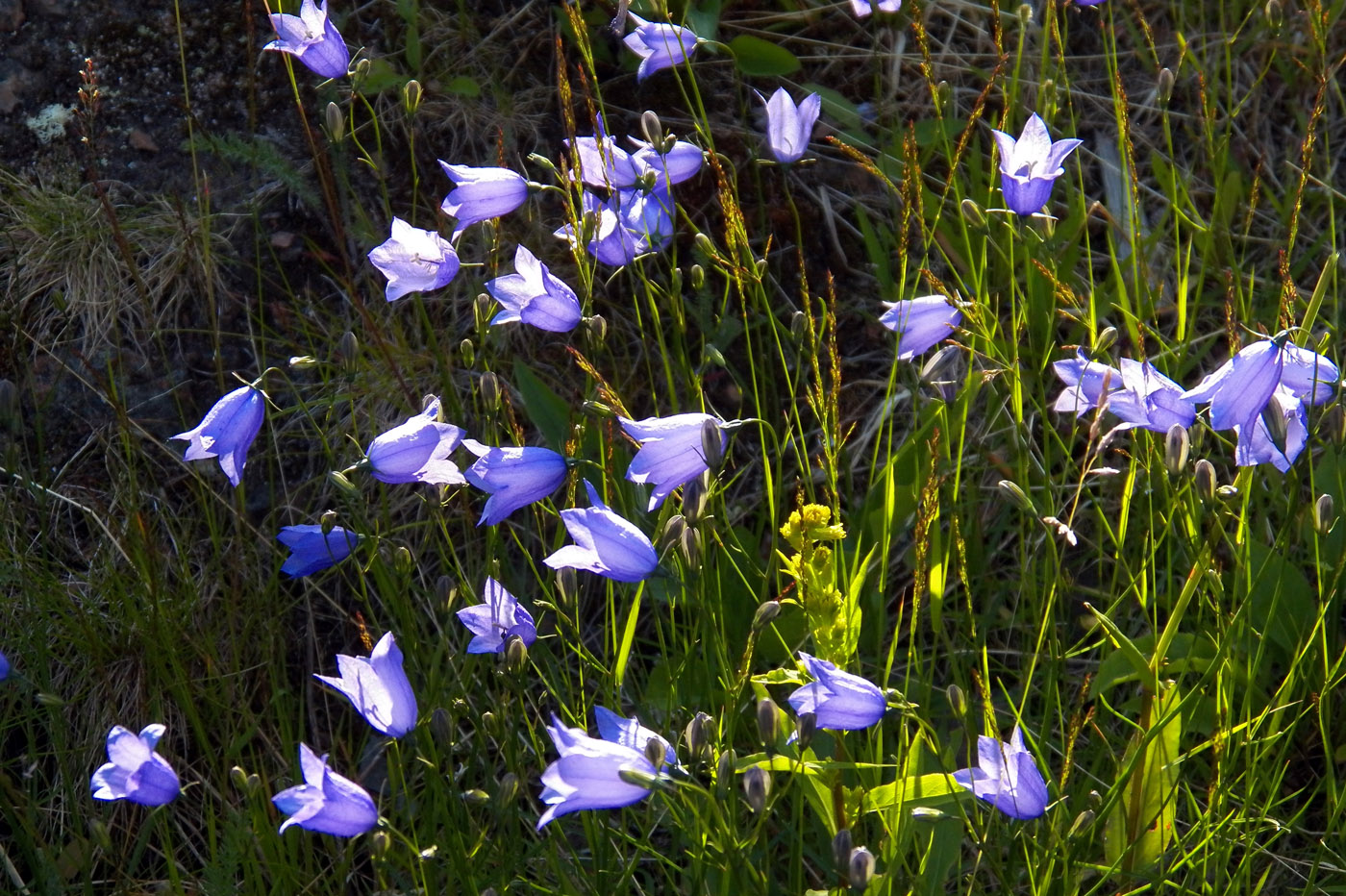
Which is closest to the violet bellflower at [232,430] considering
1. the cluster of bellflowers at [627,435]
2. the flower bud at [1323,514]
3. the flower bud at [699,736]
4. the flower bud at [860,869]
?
the cluster of bellflowers at [627,435]

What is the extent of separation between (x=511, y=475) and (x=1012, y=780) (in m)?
0.94

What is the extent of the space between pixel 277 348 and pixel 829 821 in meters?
1.91

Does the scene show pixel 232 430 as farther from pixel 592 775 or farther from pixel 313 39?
pixel 592 775

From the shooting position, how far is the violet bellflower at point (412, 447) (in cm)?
215

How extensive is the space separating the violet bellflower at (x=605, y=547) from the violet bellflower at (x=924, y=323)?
0.79 m

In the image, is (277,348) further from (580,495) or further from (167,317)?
(580,495)

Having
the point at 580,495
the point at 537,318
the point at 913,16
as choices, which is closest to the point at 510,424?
the point at 537,318

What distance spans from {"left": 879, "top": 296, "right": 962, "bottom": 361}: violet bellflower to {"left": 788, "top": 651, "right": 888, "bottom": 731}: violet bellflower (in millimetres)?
855

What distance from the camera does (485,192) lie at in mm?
2582

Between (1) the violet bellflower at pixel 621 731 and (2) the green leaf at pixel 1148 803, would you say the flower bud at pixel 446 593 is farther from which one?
(2) the green leaf at pixel 1148 803

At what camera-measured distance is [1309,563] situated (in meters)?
2.69

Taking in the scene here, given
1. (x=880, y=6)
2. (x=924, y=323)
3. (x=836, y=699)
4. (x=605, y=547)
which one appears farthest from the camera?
(x=880, y=6)

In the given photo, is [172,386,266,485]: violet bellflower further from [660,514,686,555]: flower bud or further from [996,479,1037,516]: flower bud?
[996,479,1037,516]: flower bud

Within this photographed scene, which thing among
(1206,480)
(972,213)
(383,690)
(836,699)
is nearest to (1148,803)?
(1206,480)
